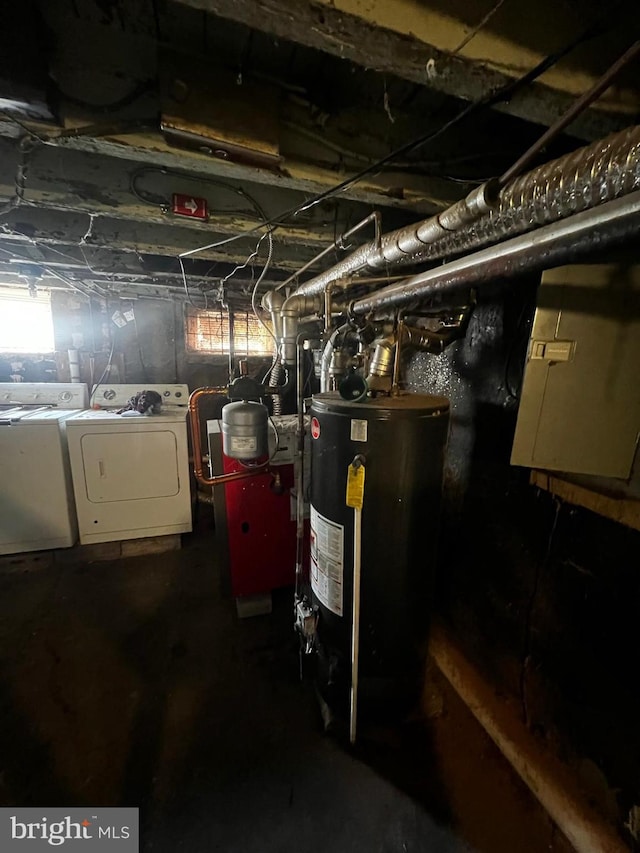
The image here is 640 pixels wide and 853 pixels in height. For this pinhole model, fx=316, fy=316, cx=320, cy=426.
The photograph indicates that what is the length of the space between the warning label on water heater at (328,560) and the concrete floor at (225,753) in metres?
0.64

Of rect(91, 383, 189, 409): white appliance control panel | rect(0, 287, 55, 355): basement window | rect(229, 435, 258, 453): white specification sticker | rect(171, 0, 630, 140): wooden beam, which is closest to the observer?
rect(171, 0, 630, 140): wooden beam

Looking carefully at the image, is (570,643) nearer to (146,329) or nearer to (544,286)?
(544,286)

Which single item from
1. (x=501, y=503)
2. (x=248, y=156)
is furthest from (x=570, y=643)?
(x=248, y=156)

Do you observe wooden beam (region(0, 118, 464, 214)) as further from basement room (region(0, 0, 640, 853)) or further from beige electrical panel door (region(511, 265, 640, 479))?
beige electrical panel door (region(511, 265, 640, 479))

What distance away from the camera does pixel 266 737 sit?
1360mm

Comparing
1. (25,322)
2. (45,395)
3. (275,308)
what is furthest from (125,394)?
(275,308)

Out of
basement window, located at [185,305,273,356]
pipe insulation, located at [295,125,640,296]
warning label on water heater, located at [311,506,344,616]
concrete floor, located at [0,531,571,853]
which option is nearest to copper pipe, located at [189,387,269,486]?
warning label on water heater, located at [311,506,344,616]

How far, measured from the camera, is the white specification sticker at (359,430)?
1076mm

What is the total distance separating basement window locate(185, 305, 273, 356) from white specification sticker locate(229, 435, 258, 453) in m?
2.57

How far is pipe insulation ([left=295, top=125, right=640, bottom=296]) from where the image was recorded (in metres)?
0.68

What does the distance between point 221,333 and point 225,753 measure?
372 cm

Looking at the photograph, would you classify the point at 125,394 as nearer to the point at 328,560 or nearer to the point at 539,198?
the point at 328,560

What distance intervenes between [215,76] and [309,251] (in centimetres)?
140

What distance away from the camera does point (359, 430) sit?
108 centimetres
